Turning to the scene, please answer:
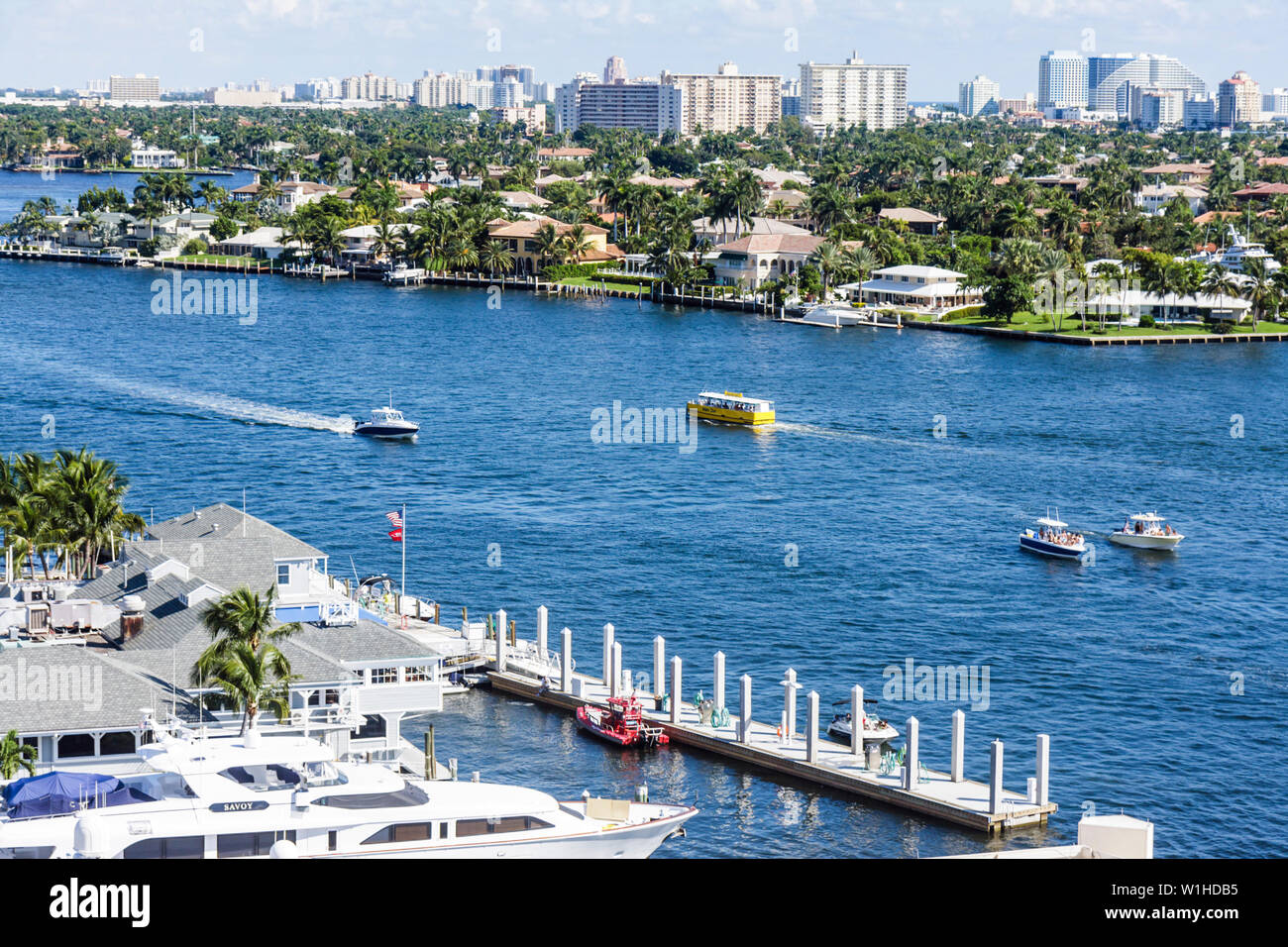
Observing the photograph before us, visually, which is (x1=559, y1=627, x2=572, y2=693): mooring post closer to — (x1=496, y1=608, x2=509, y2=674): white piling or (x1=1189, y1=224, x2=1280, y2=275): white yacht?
(x1=496, y1=608, x2=509, y2=674): white piling

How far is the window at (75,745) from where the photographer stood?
37594 millimetres

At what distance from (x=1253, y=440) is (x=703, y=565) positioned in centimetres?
4648

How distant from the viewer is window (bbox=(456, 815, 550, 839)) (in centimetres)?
3134

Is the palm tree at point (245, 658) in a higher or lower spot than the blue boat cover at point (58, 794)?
higher

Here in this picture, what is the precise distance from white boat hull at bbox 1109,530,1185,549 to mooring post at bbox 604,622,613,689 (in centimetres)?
3128

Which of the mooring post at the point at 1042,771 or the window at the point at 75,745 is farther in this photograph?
the mooring post at the point at 1042,771

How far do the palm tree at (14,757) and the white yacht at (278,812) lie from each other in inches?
122

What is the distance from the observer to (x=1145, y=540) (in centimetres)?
7256

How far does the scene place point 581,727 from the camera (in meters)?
48.1

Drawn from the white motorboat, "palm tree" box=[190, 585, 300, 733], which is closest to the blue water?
the white motorboat

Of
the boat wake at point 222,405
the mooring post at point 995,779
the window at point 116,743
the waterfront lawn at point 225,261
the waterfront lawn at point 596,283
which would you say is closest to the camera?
the window at point 116,743

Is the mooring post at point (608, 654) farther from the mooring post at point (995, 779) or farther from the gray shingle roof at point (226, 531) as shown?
the mooring post at point (995, 779)

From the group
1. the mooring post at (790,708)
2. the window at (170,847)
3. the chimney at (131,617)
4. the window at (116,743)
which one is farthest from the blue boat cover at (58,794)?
the mooring post at (790,708)
